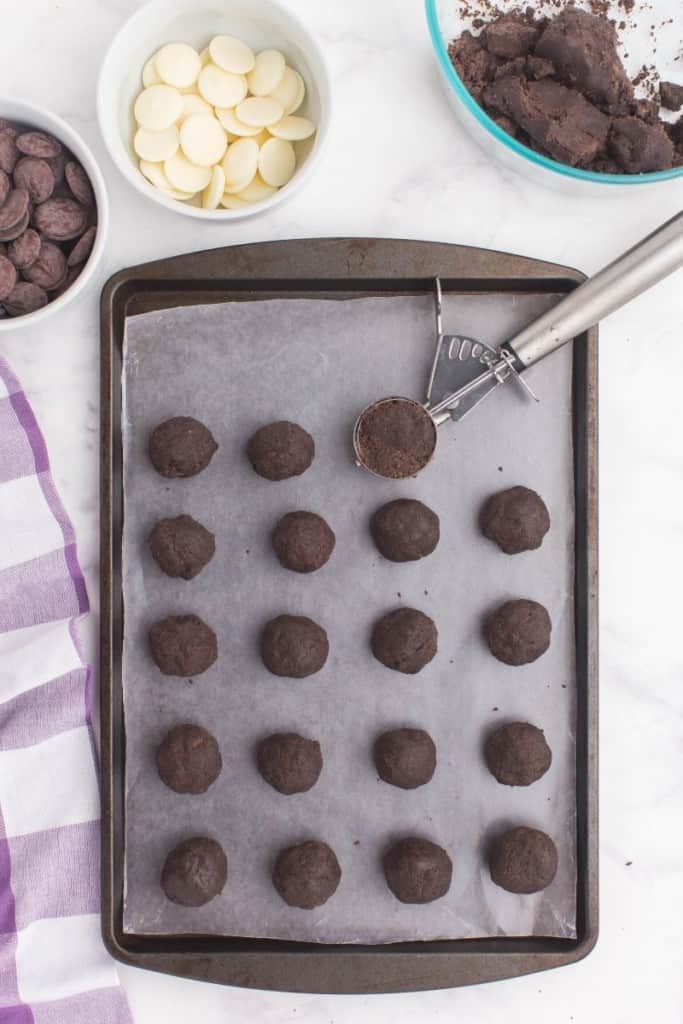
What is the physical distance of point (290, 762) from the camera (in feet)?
4.38

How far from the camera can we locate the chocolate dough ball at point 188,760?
133 centimetres

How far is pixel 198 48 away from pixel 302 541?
2.54ft

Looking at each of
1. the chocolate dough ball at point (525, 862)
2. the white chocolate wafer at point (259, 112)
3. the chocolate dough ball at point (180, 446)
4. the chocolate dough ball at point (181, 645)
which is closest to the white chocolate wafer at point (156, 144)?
the white chocolate wafer at point (259, 112)

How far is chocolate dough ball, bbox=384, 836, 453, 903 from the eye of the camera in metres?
1.33

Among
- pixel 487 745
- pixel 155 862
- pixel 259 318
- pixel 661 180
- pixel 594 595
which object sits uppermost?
pixel 661 180

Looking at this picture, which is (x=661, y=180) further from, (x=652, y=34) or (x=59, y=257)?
(x=59, y=257)

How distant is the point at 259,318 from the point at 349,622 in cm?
49

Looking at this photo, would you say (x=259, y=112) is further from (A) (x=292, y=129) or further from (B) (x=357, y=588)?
(B) (x=357, y=588)

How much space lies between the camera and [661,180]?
132 cm

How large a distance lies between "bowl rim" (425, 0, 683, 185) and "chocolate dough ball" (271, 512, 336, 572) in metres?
0.61

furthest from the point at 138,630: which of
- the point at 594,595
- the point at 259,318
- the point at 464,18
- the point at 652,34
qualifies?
the point at 652,34

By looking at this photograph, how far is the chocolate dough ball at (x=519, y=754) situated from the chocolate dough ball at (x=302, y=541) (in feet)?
1.25

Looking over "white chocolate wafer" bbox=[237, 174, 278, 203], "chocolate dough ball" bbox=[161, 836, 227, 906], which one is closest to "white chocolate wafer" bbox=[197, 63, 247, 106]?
"white chocolate wafer" bbox=[237, 174, 278, 203]

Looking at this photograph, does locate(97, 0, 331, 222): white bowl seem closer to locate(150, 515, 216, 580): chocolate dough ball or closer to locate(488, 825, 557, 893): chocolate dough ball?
locate(150, 515, 216, 580): chocolate dough ball
